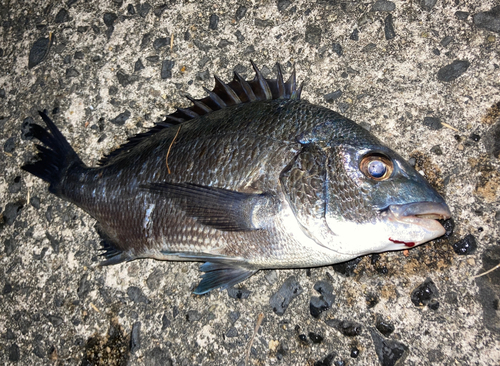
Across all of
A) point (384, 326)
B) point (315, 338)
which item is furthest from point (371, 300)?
point (315, 338)

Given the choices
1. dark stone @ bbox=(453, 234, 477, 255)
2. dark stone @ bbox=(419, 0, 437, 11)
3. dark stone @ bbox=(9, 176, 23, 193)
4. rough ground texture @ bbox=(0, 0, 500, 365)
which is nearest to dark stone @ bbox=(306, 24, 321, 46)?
rough ground texture @ bbox=(0, 0, 500, 365)

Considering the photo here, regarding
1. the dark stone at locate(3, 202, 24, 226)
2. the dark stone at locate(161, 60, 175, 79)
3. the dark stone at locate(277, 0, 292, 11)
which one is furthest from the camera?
the dark stone at locate(3, 202, 24, 226)

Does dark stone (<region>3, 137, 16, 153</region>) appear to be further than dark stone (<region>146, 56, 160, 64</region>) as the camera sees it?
Yes

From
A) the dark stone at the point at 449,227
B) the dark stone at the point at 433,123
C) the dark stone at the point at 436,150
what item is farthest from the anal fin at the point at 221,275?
the dark stone at the point at 433,123

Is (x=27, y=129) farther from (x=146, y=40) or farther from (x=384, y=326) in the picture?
(x=384, y=326)

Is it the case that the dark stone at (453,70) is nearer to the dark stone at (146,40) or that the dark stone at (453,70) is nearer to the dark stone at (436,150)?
the dark stone at (436,150)

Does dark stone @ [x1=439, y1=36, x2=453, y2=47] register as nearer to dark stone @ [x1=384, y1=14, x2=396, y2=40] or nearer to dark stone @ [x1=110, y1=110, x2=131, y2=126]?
dark stone @ [x1=384, y1=14, x2=396, y2=40]
